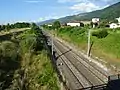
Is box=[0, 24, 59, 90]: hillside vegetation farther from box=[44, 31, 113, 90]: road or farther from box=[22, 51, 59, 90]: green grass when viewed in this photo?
box=[44, 31, 113, 90]: road

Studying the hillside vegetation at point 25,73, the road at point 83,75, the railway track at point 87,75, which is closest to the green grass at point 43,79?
the hillside vegetation at point 25,73

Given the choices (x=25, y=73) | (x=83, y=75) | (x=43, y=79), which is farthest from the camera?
(x=83, y=75)

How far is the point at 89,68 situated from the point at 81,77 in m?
7.07

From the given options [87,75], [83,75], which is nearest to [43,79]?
[83,75]

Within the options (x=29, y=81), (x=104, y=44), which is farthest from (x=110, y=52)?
(x=29, y=81)

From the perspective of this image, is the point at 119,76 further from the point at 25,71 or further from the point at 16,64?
the point at 16,64

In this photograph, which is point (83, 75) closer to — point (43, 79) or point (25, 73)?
point (25, 73)

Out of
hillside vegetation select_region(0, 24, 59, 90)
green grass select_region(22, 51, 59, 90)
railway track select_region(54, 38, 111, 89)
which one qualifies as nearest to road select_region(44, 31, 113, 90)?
railway track select_region(54, 38, 111, 89)

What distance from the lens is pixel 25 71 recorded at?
3198 cm

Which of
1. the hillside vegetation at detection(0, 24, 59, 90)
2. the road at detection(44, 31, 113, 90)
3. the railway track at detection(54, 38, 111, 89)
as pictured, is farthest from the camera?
the railway track at detection(54, 38, 111, 89)

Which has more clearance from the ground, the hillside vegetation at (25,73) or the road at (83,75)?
the hillside vegetation at (25,73)

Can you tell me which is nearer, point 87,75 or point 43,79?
point 43,79

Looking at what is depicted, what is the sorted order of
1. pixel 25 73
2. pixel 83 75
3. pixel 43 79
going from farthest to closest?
pixel 83 75
pixel 25 73
pixel 43 79

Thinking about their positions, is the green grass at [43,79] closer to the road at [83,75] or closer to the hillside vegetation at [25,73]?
the hillside vegetation at [25,73]
